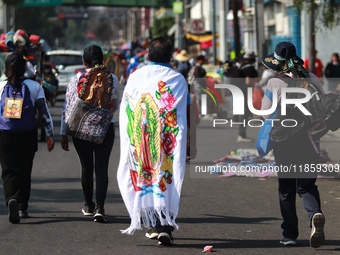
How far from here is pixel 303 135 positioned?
9.16 metres

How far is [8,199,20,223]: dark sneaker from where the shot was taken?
33.3 feet

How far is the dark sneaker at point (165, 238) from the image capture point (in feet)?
29.6

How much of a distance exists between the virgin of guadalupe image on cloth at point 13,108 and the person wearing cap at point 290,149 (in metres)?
2.60

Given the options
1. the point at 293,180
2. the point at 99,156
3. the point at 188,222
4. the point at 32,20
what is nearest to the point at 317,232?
the point at 293,180

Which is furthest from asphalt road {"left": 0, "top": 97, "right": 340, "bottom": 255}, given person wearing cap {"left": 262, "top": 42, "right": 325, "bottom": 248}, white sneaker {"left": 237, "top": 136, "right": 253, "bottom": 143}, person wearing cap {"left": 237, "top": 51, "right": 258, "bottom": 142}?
person wearing cap {"left": 237, "top": 51, "right": 258, "bottom": 142}

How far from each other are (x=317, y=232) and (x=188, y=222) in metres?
2.10

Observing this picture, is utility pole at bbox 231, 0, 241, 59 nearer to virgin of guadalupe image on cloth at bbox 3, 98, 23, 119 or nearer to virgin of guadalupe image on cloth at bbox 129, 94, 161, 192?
virgin of guadalupe image on cloth at bbox 3, 98, 23, 119

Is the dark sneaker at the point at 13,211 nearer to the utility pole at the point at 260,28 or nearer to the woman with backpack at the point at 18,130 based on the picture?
the woman with backpack at the point at 18,130

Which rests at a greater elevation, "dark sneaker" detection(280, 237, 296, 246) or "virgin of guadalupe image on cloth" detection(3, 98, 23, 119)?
"virgin of guadalupe image on cloth" detection(3, 98, 23, 119)

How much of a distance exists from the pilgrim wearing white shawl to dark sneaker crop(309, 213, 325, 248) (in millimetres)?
1134

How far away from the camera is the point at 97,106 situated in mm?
10414

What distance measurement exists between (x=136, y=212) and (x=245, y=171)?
552 centimetres

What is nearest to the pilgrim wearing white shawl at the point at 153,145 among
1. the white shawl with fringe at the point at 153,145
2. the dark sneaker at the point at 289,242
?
the white shawl with fringe at the point at 153,145

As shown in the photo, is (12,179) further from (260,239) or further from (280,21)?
(280,21)
